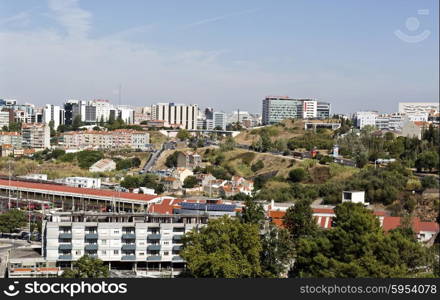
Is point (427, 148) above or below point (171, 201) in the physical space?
above

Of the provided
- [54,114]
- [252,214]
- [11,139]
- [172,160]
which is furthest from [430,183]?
[54,114]

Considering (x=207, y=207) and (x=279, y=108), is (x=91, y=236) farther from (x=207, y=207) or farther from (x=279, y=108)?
(x=279, y=108)

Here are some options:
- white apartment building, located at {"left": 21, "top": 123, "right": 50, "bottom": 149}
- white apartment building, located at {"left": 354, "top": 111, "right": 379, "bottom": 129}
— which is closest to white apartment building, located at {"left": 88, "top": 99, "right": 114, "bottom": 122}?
white apartment building, located at {"left": 21, "top": 123, "right": 50, "bottom": 149}

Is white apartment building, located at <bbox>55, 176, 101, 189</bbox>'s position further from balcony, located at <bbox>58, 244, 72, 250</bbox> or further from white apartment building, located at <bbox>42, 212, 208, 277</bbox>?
balcony, located at <bbox>58, 244, 72, 250</bbox>

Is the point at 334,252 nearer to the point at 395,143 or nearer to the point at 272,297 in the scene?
the point at 272,297

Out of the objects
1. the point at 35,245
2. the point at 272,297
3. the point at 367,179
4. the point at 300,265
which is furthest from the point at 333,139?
the point at 272,297

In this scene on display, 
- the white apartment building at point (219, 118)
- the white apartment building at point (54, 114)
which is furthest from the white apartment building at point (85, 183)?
the white apartment building at point (219, 118)

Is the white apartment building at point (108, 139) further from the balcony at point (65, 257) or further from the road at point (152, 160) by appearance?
the balcony at point (65, 257)
